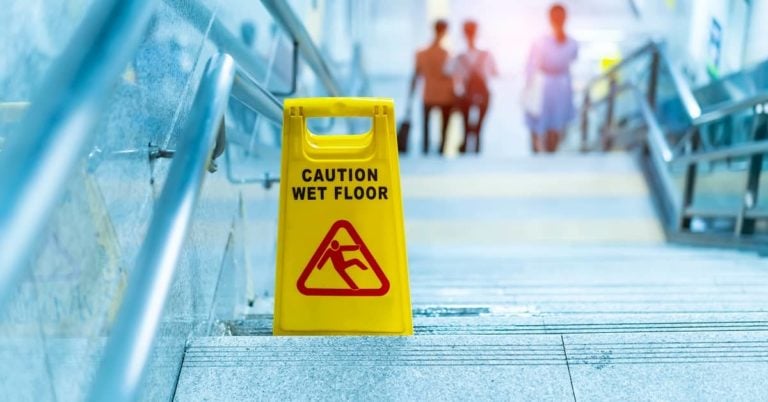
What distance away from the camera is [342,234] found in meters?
1.55

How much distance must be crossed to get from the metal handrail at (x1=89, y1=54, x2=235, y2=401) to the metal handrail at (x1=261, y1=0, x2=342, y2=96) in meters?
1.24

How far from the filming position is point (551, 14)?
559 cm

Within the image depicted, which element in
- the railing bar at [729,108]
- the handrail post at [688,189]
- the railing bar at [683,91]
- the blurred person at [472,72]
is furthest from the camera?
the blurred person at [472,72]

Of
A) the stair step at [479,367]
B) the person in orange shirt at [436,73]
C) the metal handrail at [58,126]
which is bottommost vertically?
the stair step at [479,367]

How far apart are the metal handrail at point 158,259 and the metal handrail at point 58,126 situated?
148 millimetres

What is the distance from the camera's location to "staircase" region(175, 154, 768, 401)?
1220 millimetres

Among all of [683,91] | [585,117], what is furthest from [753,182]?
[585,117]

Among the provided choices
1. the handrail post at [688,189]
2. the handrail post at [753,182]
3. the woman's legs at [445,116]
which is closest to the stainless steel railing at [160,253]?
the handrail post at [753,182]

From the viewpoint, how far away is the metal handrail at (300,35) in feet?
8.09

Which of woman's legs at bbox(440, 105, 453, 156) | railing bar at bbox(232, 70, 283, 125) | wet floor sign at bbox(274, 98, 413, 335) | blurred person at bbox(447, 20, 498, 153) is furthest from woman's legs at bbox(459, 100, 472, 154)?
wet floor sign at bbox(274, 98, 413, 335)

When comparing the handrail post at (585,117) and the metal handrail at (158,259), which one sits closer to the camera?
the metal handrail at (158,259)

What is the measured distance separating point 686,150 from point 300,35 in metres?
2.93

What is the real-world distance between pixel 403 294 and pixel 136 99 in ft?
2.33

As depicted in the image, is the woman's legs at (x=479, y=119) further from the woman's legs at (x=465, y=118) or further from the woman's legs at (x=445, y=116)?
the woman's legs at (x=445, y=116)
